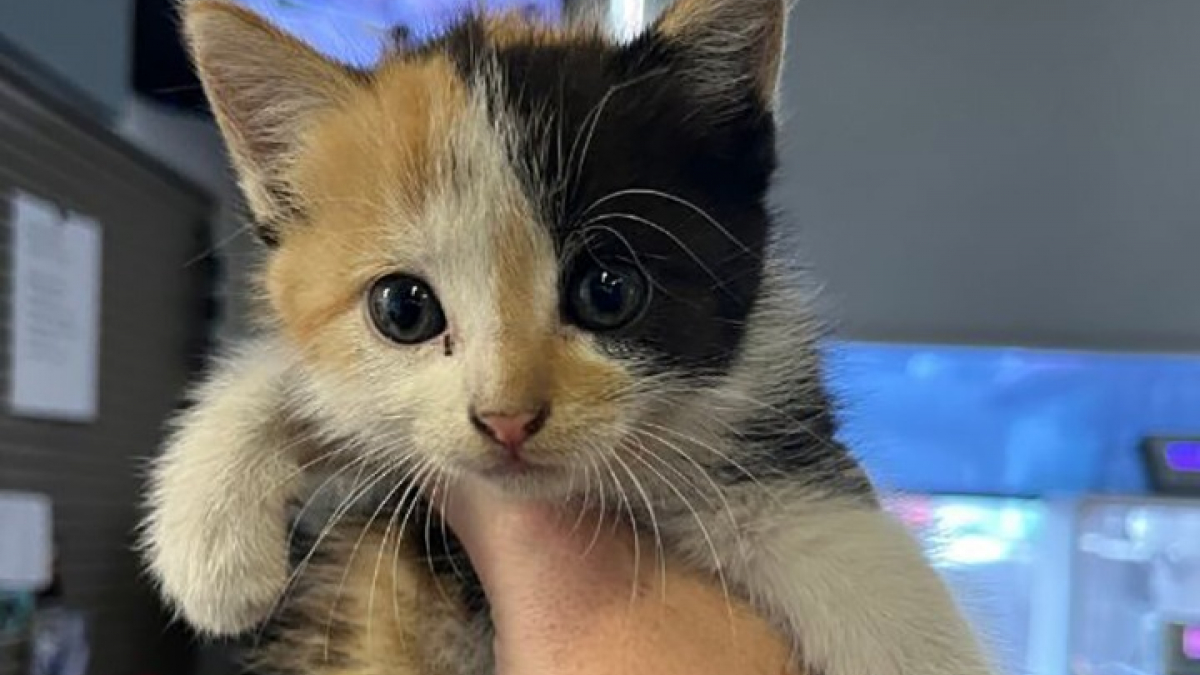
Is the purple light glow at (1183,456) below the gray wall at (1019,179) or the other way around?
below

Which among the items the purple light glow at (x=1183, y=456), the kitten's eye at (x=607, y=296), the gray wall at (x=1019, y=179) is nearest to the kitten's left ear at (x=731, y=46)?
the kitten's eye at (x=607, y=296)

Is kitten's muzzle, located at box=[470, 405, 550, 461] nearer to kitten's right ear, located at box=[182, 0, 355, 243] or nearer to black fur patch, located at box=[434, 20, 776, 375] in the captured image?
black fur patch, located at box=[434, 20, 776, 375]

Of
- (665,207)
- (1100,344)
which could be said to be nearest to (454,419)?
(665,207)

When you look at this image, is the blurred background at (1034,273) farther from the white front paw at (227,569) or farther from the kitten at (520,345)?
the white front paw at (227,569)

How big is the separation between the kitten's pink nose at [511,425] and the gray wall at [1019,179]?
2.42 metres

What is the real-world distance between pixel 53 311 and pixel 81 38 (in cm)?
30

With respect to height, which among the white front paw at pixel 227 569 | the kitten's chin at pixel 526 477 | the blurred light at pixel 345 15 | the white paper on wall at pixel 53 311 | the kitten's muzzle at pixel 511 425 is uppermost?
the blurred light at pixel 345 15

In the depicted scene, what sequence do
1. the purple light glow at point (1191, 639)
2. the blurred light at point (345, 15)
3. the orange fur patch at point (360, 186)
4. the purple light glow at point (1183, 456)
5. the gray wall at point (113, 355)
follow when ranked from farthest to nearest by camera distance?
the purple light glow at point (1183, 456)
the purple light glow at point (1191, 639)
the blurred light at point (345, 15)
the gray wall at point (113, 355)
the orange fur patch at point (360, 186)

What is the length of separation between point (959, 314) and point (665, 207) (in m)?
2.44

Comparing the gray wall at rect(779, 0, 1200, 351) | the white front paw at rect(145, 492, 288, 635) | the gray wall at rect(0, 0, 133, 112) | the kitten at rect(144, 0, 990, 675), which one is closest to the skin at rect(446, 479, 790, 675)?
the kitten at rect(144, 0, 990, 675)

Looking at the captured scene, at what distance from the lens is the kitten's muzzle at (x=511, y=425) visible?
89cm

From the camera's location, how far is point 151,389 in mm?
1429

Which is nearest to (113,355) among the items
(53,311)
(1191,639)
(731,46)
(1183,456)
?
(53,311)

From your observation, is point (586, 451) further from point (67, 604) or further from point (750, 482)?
point (67, 604)
